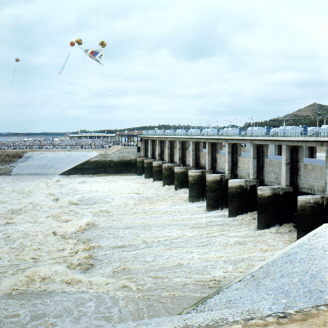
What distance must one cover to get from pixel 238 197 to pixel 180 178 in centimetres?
1314

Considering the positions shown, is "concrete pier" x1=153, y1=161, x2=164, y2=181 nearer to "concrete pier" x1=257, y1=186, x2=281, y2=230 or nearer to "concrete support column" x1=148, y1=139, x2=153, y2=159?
"concrete support column" x1=148, y1=139, x2=153, y2=159

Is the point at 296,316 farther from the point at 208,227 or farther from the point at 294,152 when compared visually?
the point at 294,152

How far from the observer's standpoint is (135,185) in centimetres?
4284

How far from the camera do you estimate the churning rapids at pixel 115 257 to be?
12.8 m

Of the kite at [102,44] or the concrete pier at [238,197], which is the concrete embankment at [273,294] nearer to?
the concrete pier at [238,197]

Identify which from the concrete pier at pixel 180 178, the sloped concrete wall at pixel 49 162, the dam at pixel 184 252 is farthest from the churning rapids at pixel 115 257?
the sloped concrete wall at pixel 49 162

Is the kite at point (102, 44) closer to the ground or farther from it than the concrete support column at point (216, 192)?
farther from it

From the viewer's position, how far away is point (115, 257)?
58.0ft

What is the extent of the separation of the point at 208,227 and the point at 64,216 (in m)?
10.3

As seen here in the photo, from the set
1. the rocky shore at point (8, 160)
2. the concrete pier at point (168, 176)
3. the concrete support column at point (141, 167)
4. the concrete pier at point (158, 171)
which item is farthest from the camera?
the rocky shore at point (8, 160)

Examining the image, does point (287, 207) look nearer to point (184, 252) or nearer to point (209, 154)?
point (184, 252)

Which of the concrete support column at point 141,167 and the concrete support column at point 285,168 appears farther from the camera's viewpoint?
the concrete support column at point 141,167

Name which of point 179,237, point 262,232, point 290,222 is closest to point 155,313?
point 179,237

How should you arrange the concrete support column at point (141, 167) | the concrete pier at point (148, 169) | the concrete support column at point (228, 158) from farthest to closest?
the concrete support column at point (141, 167), the concrete pier at point (148, 169), the concrete support column at point (228, 158)
